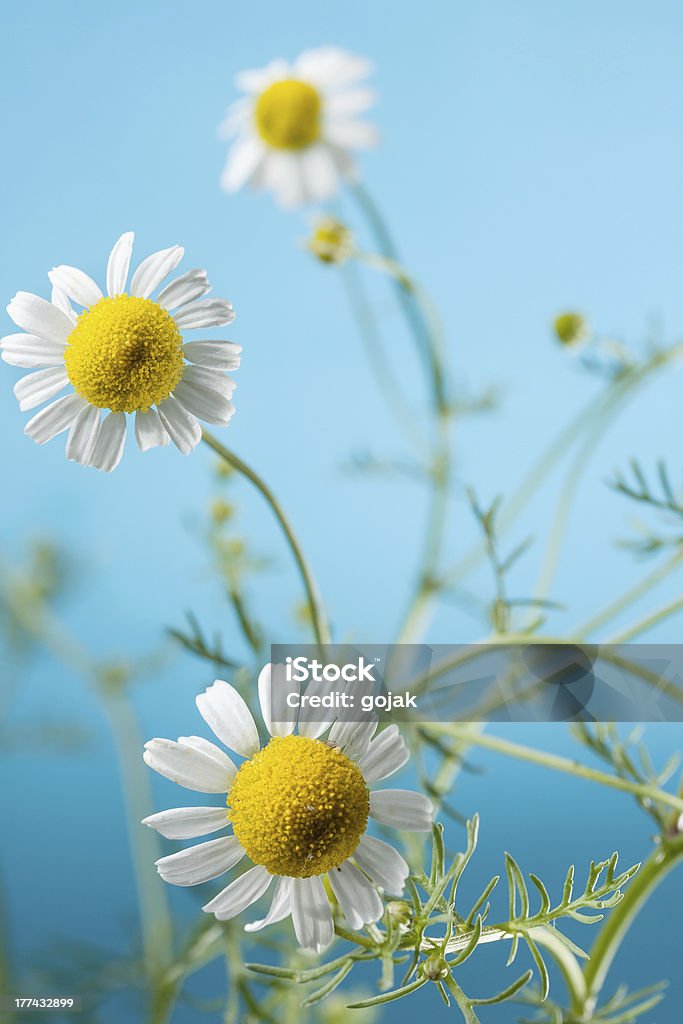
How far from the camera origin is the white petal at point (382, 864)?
0.31 metres

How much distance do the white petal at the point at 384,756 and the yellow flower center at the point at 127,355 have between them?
0.14 meters

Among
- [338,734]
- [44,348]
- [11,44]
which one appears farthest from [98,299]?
[11,44]

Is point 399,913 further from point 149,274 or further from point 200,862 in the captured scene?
point 149,274

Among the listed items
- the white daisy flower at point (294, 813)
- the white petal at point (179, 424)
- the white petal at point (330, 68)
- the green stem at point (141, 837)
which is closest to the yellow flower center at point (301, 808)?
the white daisy flower at point (294, 813)

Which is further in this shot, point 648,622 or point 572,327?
point 572,327

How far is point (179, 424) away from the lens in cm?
32

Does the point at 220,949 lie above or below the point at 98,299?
below

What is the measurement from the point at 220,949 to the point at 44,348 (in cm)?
26

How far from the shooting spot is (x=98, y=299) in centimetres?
34

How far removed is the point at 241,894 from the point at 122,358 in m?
0.18

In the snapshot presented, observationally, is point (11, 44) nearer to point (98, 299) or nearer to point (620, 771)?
point (98, 299)

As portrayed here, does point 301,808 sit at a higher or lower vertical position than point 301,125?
lower

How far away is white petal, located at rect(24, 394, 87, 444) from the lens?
1.08ft

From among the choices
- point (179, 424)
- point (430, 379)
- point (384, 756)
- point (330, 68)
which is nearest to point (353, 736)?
point (384, 756)
